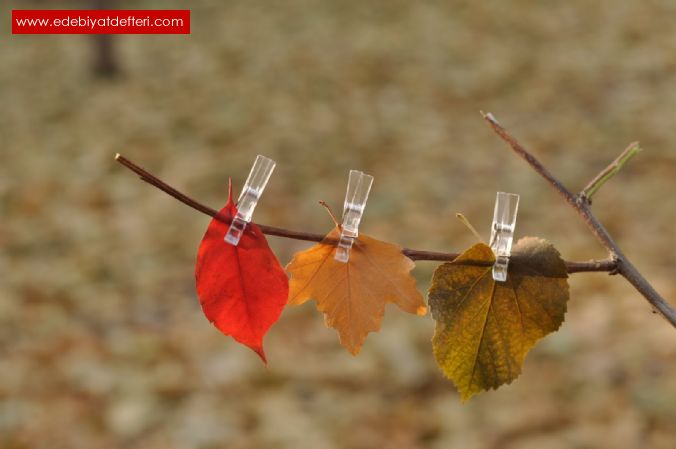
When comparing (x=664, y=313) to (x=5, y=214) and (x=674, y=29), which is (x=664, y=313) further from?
(x=674, y=29)

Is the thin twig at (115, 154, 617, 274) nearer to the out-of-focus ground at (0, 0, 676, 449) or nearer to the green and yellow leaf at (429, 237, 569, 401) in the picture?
the green and yellow leaf at (429, 237, 569, 401)

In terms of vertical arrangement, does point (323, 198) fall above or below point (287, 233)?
above

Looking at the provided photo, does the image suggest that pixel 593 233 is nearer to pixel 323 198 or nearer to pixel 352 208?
pixel 352 208

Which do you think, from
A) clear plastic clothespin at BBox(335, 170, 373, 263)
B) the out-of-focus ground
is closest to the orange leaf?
clear plastic clothespin at BBox(335, 170, 373, 263)

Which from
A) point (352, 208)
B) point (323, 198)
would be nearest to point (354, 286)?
point (352, 208)

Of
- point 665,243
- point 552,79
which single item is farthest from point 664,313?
point 552,79

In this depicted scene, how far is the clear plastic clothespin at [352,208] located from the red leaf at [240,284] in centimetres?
2

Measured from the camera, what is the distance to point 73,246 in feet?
5.97

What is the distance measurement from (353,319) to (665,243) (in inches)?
65.3

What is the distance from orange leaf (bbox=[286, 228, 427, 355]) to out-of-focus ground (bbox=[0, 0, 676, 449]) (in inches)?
40.2

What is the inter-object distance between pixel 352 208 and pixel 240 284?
5 centimetres

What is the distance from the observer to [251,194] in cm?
23

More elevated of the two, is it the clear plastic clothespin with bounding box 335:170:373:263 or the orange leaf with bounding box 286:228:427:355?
the clear plastic clothespin with bounding box 335:170:373:263

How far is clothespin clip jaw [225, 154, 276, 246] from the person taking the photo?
0.23 meters
